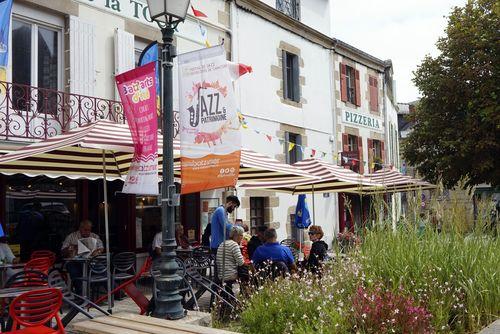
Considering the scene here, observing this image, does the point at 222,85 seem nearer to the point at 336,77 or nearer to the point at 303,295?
the point at 303,295

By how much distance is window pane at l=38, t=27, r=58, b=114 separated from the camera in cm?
867

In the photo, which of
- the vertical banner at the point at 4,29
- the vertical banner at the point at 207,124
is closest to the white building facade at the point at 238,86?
the vertical banner at the point at 4,29

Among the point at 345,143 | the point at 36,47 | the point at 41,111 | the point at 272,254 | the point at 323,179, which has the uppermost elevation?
the point at 36,47

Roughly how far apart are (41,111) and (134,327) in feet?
18.8

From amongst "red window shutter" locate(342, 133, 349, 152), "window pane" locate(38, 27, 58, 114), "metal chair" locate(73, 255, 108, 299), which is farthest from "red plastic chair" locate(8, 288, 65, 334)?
"red window shutter" locate(342, 133, 349, 152)

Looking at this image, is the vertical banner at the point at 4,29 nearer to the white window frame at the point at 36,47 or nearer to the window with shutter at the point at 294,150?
the white window frame at the point at 36,47

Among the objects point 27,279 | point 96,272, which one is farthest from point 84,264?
point 27,279

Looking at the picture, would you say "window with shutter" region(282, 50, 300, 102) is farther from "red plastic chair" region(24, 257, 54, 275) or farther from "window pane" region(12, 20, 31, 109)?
"red plastic chair" region(24, 257, 54, 275)

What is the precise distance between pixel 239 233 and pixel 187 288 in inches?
38.7

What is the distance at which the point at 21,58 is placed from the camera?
27.9 feet

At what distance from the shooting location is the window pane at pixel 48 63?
8.67m

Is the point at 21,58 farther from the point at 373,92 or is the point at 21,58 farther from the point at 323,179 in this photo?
the point at 373,92

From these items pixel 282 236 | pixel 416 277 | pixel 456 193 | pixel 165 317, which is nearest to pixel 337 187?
pixel 282 236

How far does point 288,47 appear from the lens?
48.5ft
